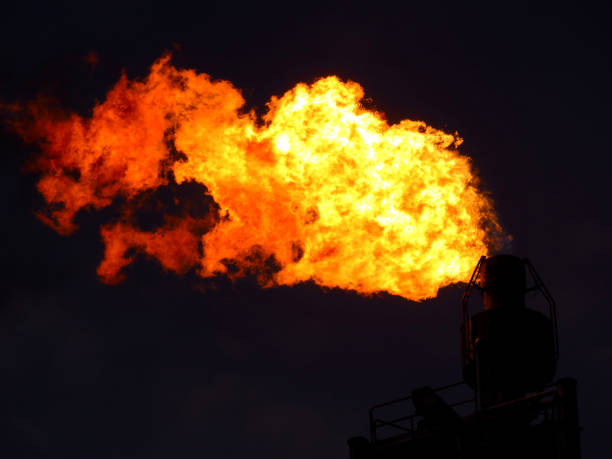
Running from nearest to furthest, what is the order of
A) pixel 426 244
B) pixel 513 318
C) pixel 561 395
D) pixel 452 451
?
pixel 561 395 → pixel 452 451 → pixel 513 318 → pixel 426 244

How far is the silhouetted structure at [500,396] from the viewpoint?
19.5m

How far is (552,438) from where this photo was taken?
19.3m

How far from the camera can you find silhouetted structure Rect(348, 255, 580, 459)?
19453mm

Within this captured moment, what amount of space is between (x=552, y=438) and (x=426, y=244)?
833 cm

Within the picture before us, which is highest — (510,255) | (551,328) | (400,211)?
(400,211)

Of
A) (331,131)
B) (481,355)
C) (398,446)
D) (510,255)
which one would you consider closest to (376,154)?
(331,131)

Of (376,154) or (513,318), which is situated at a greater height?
(376,154)

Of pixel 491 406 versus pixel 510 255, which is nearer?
pixel 491 406

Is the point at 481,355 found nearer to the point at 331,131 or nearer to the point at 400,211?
the point at 400,211

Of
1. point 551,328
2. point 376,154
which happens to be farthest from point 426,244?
point 551,328

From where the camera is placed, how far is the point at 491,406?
21422mm

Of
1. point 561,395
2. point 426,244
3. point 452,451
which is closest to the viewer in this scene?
point 561,395

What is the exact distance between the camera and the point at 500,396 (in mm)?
21656

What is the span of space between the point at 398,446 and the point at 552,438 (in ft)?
13.0
